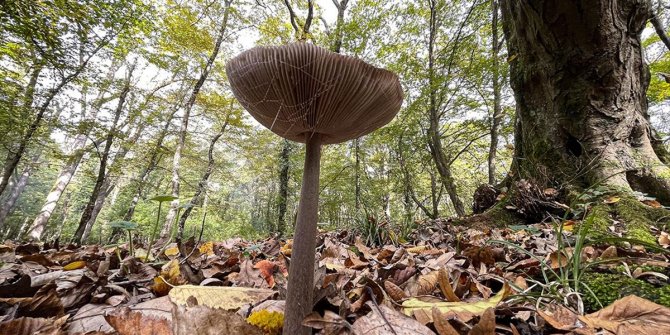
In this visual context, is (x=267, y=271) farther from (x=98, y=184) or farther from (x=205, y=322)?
(x=98, y=184)

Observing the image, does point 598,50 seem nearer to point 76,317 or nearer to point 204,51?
point 76,317

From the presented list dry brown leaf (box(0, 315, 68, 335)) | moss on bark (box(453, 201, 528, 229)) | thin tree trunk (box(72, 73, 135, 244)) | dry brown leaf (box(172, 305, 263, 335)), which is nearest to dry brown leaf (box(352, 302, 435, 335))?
dry brown leaf (box(172, 305, 263, 335))

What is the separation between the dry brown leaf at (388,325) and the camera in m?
0.83

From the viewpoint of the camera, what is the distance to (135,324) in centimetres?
86

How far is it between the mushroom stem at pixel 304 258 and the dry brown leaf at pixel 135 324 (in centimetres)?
37

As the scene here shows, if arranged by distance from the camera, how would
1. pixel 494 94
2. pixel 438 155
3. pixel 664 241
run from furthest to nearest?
pixel 494 94
pixel 438 155
pixel 664 241

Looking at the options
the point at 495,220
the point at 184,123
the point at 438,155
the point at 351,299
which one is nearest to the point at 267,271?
the point at 351,299

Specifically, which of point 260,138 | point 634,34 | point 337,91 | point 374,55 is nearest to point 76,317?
point 337,91

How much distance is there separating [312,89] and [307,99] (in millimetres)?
61

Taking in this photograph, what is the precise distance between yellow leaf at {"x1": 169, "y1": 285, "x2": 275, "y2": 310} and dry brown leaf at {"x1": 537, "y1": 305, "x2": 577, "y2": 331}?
Result: 998mm

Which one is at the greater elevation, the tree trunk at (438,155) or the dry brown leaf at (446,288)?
the tree trunk at (438,155)

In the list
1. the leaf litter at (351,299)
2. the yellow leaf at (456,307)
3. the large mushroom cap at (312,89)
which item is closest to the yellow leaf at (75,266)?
the leaf litter at (351,299)

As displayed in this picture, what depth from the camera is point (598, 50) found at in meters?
2.98

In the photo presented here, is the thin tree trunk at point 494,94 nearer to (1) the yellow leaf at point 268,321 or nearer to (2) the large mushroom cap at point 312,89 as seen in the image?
(2) the large mushroom cap at point 312,89
